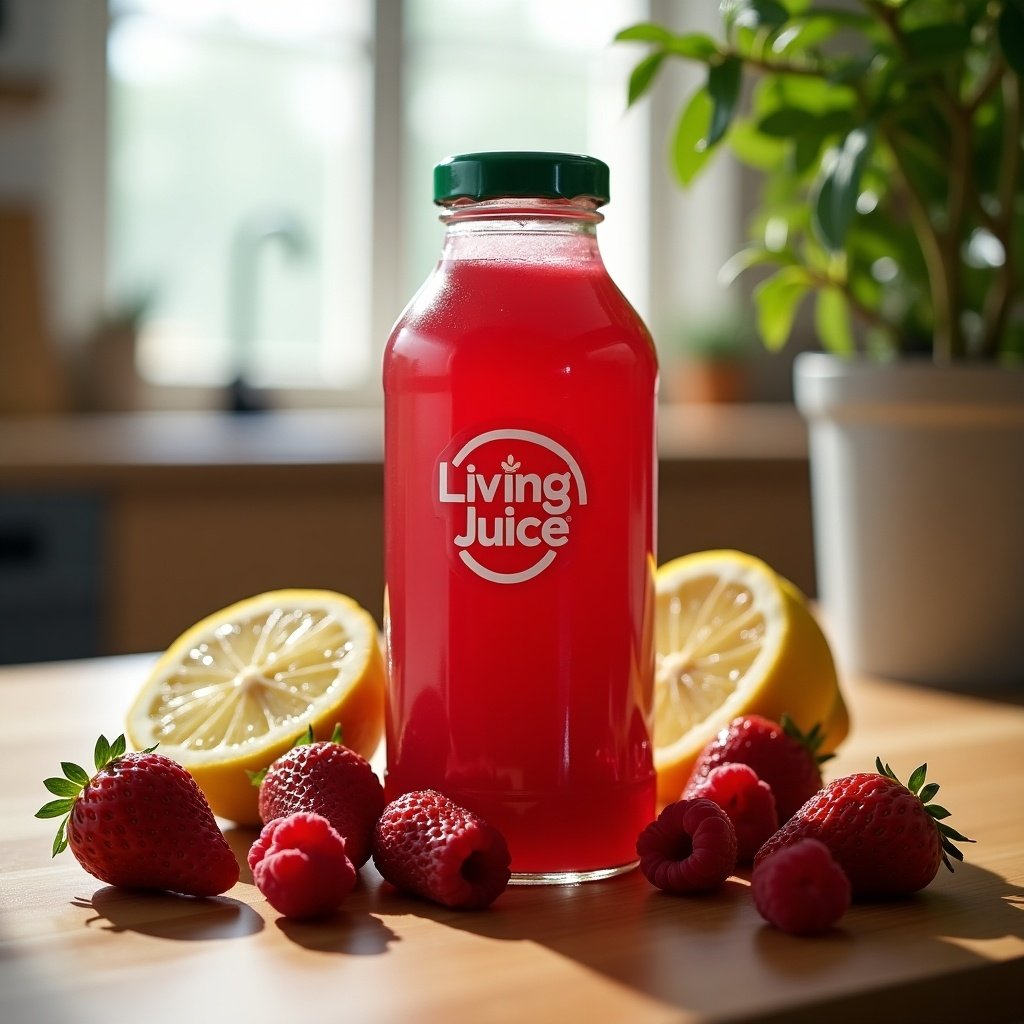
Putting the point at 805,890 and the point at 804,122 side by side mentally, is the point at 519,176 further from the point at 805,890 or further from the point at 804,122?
the point at 804,122

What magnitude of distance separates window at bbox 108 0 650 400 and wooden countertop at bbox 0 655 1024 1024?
267 cm

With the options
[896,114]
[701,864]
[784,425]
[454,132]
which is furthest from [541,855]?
[454,132]

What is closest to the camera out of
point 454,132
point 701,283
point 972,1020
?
point 972,1020

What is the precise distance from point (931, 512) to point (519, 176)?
597mm

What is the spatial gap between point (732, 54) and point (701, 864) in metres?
0.59

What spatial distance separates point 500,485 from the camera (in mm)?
631

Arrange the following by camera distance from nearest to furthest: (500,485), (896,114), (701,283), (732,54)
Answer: (500,485) → (732,54) → (896,114) → (701,283)

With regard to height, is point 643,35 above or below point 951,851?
above

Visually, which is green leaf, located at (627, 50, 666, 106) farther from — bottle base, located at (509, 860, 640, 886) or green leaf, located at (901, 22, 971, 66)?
bottle base, located at (509, 860, 640, 886)

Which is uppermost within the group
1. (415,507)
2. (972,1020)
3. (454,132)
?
(454,132)

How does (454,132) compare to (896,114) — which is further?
(454,132)

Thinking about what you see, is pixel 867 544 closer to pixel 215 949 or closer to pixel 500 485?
pixel 500 485

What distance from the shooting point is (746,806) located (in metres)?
0.67

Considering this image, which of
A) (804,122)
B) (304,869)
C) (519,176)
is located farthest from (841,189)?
(304,869)
